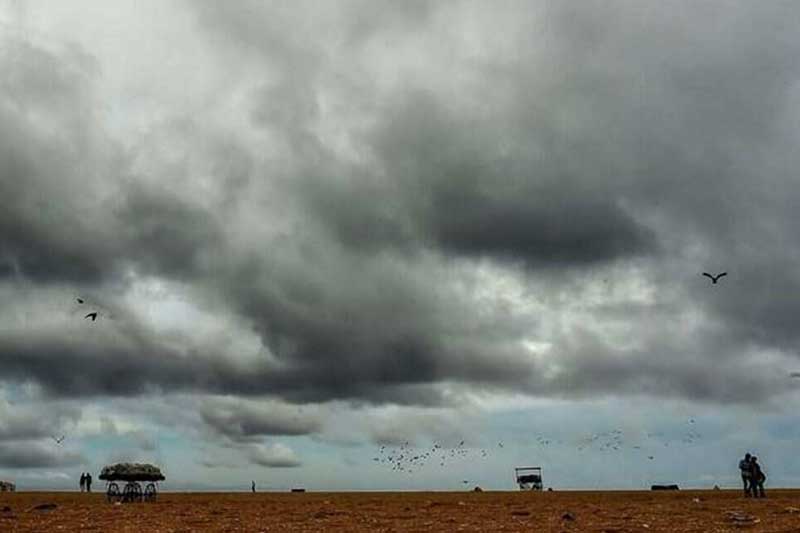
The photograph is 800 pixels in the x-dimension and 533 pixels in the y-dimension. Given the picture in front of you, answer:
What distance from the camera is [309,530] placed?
34.1 meters

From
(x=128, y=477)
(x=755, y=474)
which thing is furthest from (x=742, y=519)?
(x=128, y=477)

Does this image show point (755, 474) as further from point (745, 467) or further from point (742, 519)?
point (742, 519)

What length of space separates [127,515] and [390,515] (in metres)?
15.0

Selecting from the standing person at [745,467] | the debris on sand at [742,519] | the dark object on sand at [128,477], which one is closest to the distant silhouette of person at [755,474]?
the standing person at [745,467]

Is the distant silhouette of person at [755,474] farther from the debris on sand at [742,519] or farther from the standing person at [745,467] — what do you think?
the debris on sand at [742,519]

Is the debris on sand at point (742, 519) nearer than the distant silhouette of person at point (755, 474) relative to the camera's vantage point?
Yes

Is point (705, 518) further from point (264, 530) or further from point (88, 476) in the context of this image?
point (88, 476)

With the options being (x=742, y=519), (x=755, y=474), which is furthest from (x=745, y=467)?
(x=742, y=519)

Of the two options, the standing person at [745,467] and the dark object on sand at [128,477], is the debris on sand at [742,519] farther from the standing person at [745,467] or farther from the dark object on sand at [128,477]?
the dark object on sand at [128,477]

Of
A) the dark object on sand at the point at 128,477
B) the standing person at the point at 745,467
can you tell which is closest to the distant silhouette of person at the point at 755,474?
the standing person at the point at 745,467

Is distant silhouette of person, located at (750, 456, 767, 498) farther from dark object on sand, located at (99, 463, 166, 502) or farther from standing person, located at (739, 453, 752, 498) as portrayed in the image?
dark object on sand, located at (99, 463, 166, 502)

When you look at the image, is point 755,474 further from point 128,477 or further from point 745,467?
point 128,477

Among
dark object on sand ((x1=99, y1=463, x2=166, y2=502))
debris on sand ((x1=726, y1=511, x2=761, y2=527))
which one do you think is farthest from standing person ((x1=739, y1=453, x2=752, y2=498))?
dark object on sand ((x1=99, y1=463, x2=166, y2=502))

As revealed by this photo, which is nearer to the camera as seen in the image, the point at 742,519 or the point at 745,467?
the point at 742,519
